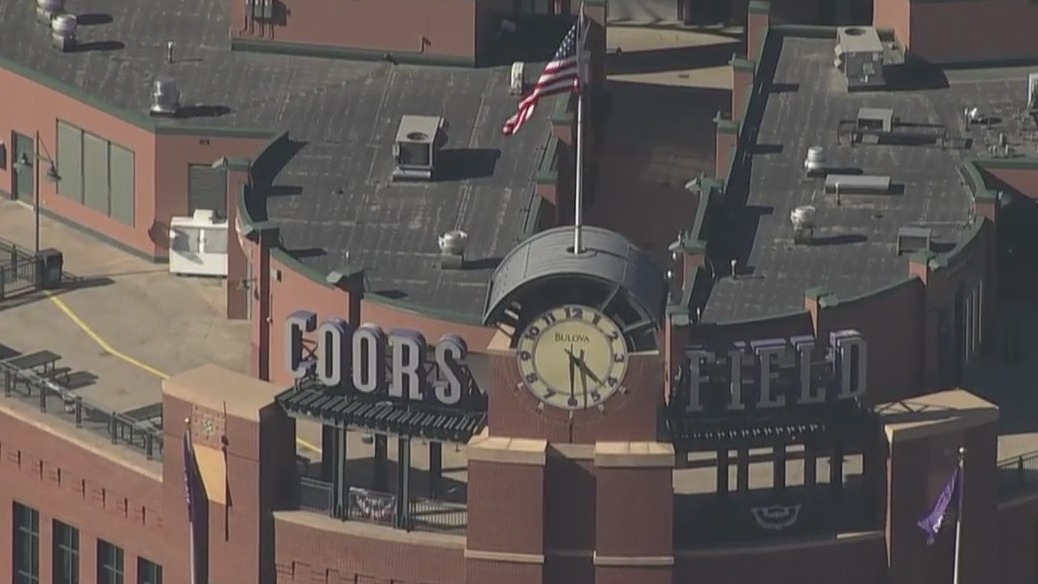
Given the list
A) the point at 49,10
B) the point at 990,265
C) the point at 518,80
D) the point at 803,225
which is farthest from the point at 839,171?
the point at 49,10

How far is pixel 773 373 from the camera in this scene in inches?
5910

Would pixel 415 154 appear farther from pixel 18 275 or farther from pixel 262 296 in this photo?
pixel 18 275

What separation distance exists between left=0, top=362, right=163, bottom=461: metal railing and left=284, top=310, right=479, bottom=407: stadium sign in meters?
9.82

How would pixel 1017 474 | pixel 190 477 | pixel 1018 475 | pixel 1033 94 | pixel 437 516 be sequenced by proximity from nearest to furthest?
pixel 437 516 → pixel 190 477 → pixel 1018 475 → pixel 1017 474 → pixel 1033 94

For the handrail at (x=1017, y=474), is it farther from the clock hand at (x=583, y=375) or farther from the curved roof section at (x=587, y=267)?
the clock hand at (x=583, y=375)

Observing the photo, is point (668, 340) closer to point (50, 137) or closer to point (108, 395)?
point (108, 395)

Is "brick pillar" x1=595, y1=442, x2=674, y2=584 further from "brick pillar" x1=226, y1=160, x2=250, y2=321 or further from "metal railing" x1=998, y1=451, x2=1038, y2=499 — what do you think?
"brick pillar" x1=226, y1=160, x2=250, y2=321

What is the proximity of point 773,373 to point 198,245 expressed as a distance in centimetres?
2968

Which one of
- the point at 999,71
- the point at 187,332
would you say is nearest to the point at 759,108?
the point at 999,71

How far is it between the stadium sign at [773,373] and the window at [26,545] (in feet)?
84.2

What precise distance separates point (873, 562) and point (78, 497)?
27132 millimetres

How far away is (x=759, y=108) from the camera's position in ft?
568

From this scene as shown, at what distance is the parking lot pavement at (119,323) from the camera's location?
166 metres

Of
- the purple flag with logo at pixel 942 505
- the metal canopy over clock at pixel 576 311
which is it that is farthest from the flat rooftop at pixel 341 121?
the purple flag with logo at pixel 942 505
